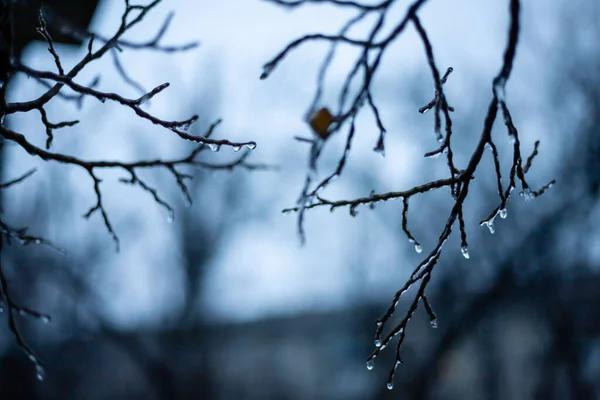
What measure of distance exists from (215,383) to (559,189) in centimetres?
1096

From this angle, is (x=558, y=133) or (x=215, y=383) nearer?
(x=558, y=133)

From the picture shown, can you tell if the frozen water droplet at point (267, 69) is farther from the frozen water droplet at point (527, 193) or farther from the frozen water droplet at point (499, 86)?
the frozen water droplet at point (527, 193)

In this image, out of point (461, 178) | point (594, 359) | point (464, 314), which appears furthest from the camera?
point (594, 359)

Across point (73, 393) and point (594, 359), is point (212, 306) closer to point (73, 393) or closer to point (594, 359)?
point (73, 393)

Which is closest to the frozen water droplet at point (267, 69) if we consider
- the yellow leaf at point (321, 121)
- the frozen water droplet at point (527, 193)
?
the yellow leaf at point (321, 121)

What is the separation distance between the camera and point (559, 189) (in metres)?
8.29

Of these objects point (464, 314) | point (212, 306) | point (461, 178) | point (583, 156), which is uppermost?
point (212, 306)

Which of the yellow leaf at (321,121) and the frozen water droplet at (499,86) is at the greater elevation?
the yellow leaf at (321,121)

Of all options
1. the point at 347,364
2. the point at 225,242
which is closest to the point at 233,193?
the point at 225,242

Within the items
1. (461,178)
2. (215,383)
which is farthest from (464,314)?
(215,383)

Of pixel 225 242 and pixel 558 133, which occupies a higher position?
pixel 225 242

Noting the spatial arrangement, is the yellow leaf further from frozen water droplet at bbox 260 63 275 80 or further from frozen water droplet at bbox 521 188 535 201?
frozen water droplet at bbox 521 188 535 201

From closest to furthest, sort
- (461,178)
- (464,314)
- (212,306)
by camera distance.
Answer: (461,178), (464,314), (212,306)

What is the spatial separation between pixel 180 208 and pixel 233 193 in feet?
5.20
